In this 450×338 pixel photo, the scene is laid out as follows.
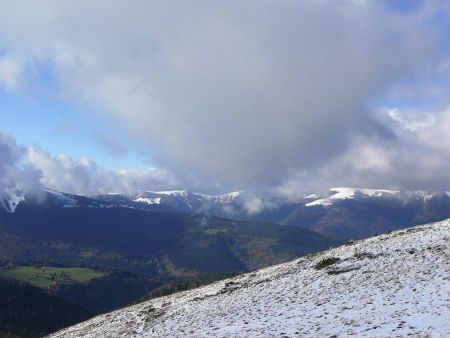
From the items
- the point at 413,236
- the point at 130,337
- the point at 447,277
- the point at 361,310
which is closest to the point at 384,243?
the point at 413,236

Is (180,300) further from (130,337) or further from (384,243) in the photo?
(384,243)

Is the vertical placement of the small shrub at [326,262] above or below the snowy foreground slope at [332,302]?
above

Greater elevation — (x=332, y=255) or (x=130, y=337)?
(x=332, y=255)

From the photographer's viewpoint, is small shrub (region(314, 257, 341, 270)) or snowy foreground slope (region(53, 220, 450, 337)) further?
small shrub (region(314, 257, 341, 270))

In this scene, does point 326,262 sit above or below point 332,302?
above

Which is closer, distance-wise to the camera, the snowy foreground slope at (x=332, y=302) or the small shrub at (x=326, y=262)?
the snowy foreground slope at (x=332, y=302)

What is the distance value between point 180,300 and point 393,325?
114 ft

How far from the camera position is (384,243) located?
52875mm

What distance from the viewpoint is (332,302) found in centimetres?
3562

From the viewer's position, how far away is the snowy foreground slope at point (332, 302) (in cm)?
2808

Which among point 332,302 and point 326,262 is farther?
point 326,262

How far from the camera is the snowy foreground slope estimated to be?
92.1 feet

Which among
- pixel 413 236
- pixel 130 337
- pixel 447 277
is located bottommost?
pixel 130 337

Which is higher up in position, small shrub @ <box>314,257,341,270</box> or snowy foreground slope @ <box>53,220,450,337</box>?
small shrub @ <box>314,257,341,270</box>
